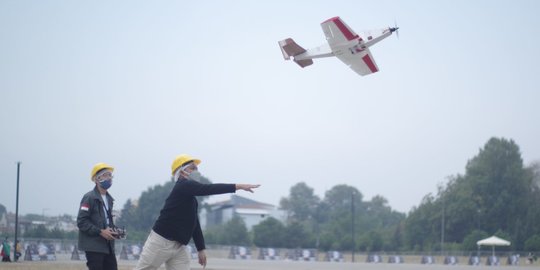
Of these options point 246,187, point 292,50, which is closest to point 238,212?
point 292,50

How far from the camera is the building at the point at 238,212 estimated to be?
102m

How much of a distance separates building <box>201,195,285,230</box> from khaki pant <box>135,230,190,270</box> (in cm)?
8884

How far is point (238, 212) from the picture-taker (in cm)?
10669

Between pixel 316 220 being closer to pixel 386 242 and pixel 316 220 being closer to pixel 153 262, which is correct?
pixel 386 242

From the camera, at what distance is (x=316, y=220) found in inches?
4870

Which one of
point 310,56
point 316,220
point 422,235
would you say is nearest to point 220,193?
point 310,56

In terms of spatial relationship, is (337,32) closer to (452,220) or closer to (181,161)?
(181,161)

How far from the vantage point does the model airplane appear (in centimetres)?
2241

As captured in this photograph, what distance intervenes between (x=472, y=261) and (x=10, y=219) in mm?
30811

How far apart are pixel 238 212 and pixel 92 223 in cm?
9897

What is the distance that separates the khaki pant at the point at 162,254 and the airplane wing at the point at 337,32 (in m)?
15.1

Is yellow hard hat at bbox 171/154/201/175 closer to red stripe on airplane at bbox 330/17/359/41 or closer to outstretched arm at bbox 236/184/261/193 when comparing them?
outstretched arm at bbox 236/184/261/193

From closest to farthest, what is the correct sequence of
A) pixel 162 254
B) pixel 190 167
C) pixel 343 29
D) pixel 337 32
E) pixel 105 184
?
pixel 162 254 < pixel 190 167 < pixel 105 184 < pixel 343 29 < pixel 337 32

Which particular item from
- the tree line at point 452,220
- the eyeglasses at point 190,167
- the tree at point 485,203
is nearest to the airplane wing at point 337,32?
the eyeglasses at point 190,167
